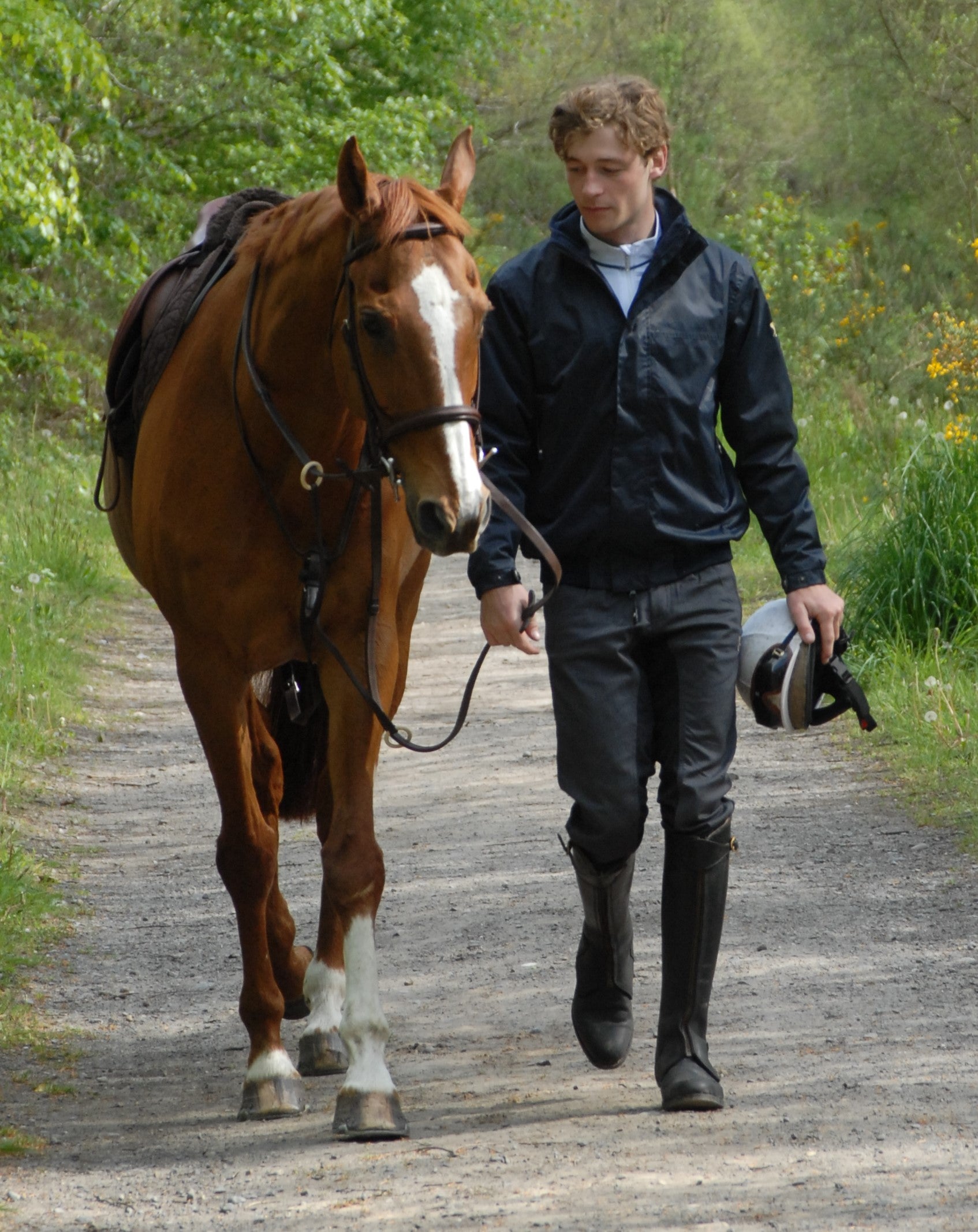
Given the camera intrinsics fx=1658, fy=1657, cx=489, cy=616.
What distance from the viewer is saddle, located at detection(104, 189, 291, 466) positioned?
416 cm

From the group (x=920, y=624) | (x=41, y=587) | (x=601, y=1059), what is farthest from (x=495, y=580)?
(x=41, y=587)

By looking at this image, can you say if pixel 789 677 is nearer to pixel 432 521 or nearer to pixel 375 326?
pixel 432 521

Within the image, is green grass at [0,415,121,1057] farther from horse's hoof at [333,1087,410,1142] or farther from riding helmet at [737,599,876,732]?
riding helmet at [737,599,876,732]

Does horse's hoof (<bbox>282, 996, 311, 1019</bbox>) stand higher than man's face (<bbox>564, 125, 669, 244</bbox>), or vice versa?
man's face (<bbox>564, 125, 669, 244</bbox>)

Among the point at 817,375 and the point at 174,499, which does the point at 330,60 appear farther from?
the point at 174,499

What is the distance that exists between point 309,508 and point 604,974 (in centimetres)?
123

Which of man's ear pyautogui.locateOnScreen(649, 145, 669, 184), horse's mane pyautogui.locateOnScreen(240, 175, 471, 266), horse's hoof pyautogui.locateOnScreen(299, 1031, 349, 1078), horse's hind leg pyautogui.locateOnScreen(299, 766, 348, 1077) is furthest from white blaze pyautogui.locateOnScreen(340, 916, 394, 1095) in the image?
man's ear pyautogui.locateOnScreen(649, 145, 669, 184)

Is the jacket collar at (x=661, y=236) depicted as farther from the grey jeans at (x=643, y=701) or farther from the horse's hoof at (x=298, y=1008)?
the horse's hoof at (x=298, y=1008)

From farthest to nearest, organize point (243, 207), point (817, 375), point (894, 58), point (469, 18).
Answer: point (894, 58) → point (469, 18) → point (817, 375) → point (243, 207)

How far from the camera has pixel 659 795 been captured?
3.62 meters

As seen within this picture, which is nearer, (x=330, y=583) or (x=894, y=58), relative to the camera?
(x=330, y=583)

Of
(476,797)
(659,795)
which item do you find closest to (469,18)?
(476,797)

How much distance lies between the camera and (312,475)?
357cm

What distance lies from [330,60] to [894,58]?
9915 millimetres
